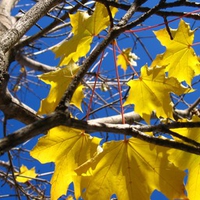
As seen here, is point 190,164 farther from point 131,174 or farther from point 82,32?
point 82,32

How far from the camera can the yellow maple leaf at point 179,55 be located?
3.13ft

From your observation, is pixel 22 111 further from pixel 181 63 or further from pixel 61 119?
pixel 61 119

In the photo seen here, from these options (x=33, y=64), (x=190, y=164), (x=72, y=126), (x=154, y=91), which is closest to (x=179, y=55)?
(x=154, y=91)

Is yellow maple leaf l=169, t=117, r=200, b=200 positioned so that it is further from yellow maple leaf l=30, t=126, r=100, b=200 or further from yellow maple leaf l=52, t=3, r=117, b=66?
yellow maple leaf l=52, t=3, r=117, b=66

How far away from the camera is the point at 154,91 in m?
0.81

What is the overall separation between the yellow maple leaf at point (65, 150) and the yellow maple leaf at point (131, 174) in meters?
0.05

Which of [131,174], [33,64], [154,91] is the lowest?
[131,174]

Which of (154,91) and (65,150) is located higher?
(154,91)

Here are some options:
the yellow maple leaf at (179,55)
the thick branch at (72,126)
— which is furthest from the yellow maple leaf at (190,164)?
the yellow maple leaf at (179,55)

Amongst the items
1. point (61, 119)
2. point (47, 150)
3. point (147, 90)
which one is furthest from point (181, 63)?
point (61, 119)

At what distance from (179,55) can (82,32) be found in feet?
1.04

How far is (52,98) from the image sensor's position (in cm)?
88

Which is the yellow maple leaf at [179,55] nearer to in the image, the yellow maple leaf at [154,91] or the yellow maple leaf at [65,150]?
the yellow maple leaf at [154,91]

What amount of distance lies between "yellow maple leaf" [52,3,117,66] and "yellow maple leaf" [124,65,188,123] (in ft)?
0.62
